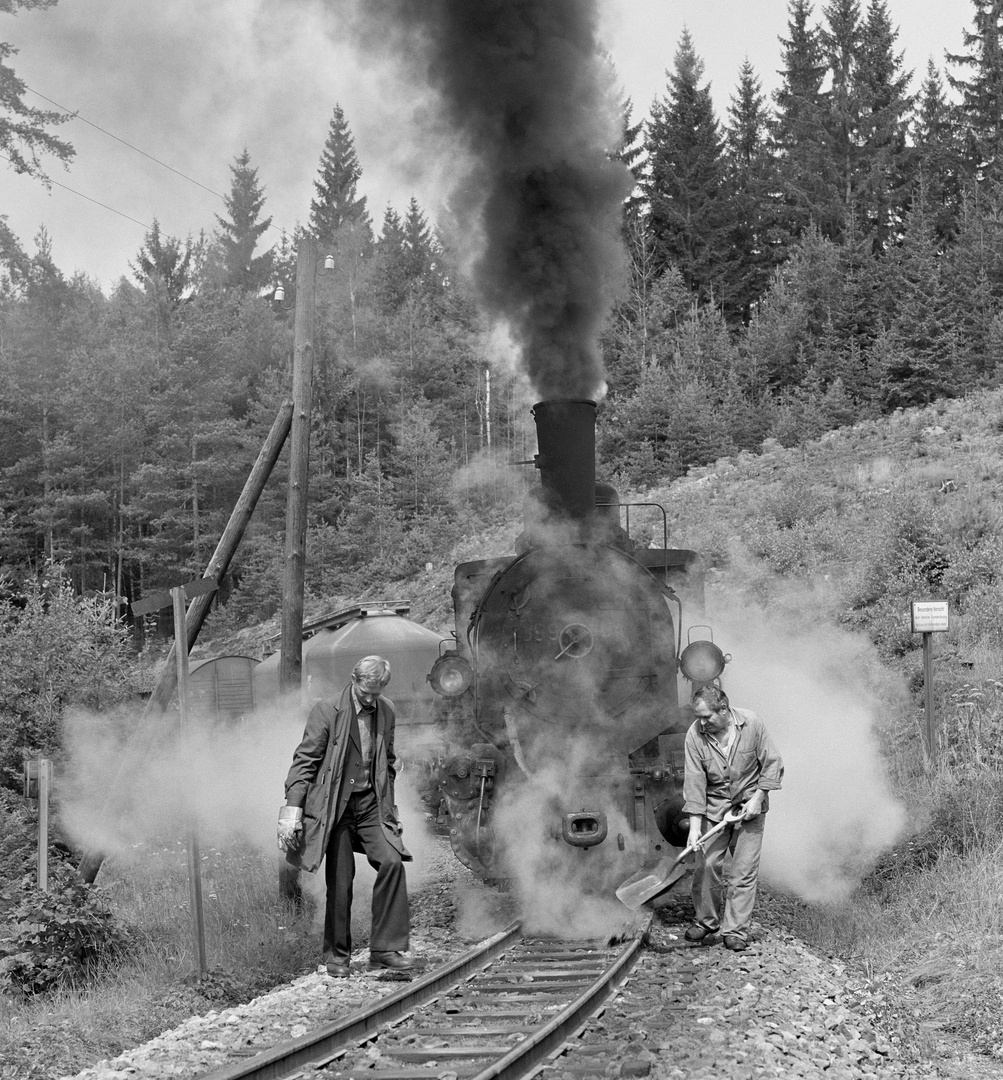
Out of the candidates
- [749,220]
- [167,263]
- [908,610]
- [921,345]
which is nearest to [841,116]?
[749,220]

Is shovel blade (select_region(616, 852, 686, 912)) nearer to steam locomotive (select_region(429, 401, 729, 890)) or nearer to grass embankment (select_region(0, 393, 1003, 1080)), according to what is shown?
steam locomotive (select_region(429, 401, 729, 890))

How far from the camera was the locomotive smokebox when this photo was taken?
27.1ft

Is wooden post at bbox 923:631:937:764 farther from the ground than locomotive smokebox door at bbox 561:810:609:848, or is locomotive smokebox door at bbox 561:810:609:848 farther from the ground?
wooden post at bbox 923:631:937:764

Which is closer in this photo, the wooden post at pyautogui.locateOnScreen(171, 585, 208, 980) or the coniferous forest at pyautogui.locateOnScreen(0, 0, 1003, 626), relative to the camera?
the wooden post at pyautogui.locateOnScreen(171, 585, 208, 980)

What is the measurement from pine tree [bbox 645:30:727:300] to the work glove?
44133 mm

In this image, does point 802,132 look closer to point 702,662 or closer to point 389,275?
point 389,275

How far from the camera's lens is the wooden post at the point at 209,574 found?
390 inches

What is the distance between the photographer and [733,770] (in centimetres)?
708

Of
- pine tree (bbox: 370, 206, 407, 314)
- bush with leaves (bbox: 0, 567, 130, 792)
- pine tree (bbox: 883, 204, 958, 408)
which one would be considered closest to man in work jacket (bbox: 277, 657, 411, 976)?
bush with leaves (bbox: 0, 567, 130, 792)

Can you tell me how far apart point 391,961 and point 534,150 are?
6.60m

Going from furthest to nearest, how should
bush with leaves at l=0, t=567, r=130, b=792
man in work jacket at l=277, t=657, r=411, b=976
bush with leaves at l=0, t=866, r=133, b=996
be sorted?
1. bush with leaves at l=0, t=567, r=130, b=792
2. bush with leaves at l=0, t=866, r=133, b=996
3. man in work jacket at l=277, t=657, r=411, b=976

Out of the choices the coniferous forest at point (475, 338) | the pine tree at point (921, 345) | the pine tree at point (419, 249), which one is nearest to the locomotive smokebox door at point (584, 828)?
the coniferous forest at point (475, 338)

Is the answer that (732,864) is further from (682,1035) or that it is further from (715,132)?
(715,132)

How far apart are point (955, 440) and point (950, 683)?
1266 cm
